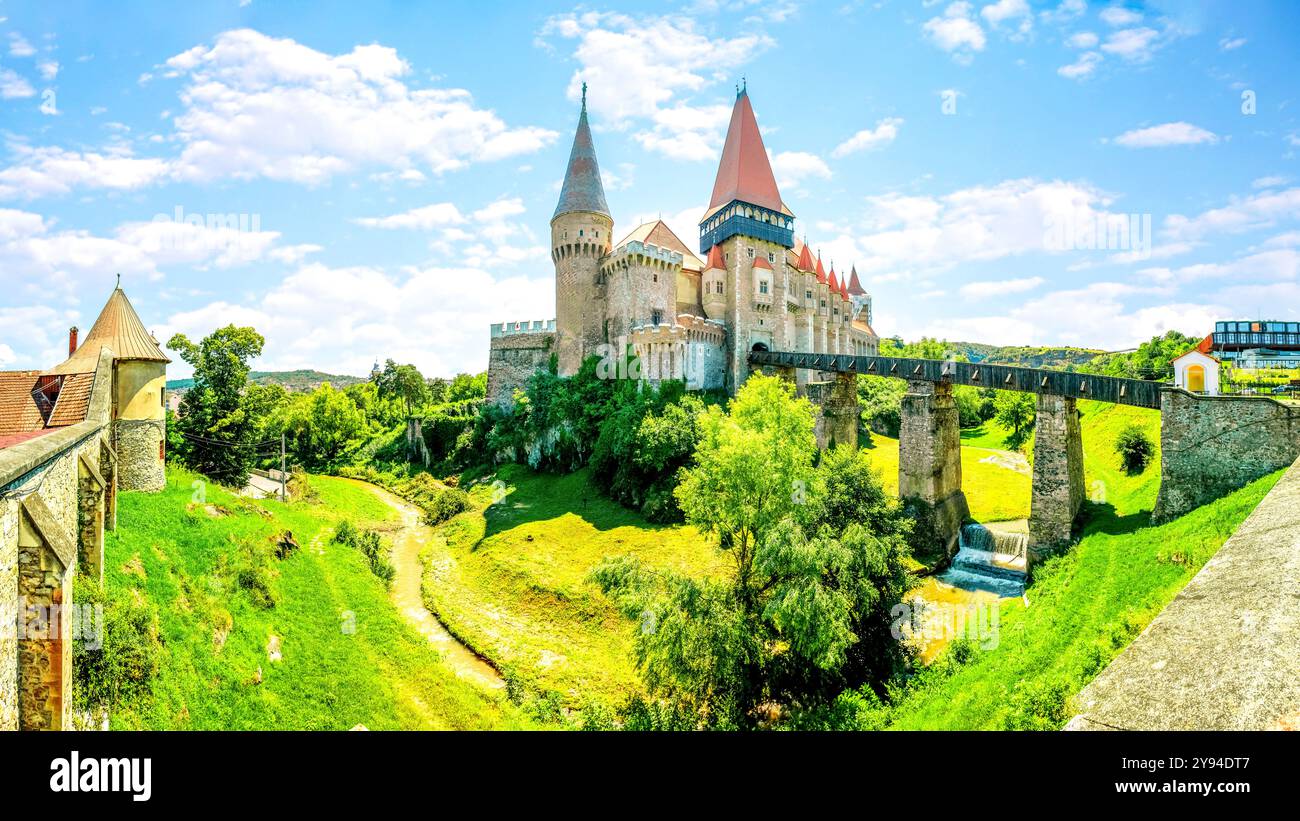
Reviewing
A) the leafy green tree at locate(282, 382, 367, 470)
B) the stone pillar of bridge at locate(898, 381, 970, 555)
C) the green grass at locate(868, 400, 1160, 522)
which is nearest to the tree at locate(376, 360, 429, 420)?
the leafy green tree at locate(282, 382, 367, 470)

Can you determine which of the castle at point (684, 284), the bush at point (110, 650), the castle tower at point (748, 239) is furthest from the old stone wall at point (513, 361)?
the bush at point (110, 650)

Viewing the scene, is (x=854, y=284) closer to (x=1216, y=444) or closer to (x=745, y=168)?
(x=745, y=168)

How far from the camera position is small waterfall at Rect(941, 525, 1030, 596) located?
2483cm

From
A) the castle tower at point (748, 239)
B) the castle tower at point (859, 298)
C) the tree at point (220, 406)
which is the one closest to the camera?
the tree at point (220, 406)

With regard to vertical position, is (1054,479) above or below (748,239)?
below

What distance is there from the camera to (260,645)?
15.3 m

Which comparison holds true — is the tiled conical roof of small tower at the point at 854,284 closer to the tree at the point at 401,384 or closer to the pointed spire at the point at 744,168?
the pointed spire at the point at 744,168

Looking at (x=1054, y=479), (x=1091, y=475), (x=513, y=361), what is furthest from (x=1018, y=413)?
(x=513, y=361)

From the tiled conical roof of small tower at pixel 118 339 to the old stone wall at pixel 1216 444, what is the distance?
3464 centimetres

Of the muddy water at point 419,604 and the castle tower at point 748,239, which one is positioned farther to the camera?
the castle tower at point 748,239

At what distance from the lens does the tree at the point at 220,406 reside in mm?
30156

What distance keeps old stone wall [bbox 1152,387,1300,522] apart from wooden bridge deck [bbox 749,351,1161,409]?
1989mm

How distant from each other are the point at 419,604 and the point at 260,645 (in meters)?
8.41
